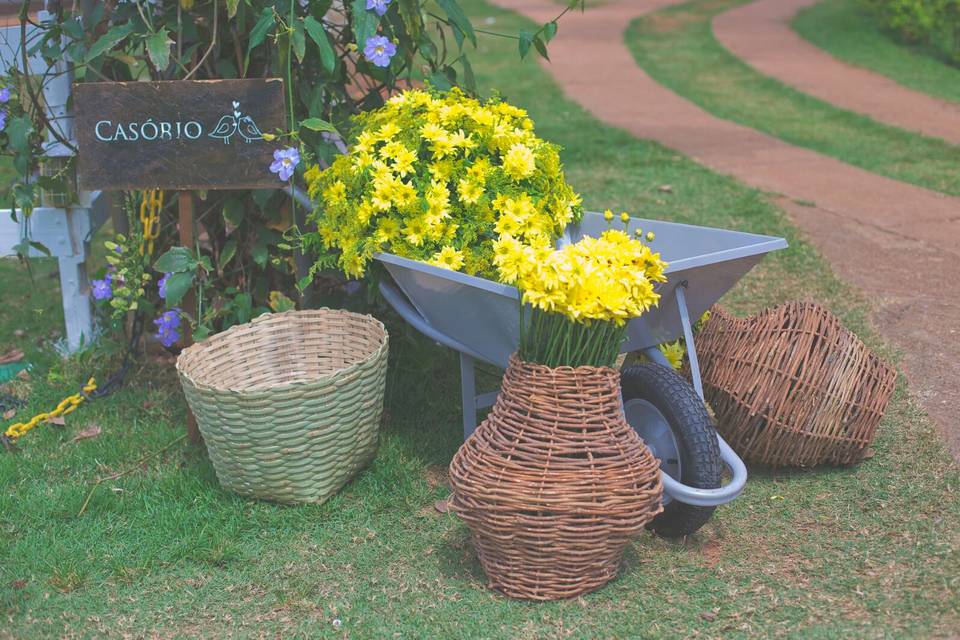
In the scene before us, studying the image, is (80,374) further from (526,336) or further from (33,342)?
(526,336)

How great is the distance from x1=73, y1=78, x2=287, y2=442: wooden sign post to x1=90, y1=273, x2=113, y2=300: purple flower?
2.18 ft

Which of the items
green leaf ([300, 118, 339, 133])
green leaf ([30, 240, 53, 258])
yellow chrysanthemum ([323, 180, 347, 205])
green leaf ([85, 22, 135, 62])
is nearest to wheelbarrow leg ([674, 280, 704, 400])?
yellow chrysanthemum ([323, 180, 347, 205])

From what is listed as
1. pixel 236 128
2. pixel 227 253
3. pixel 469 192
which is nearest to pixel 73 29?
pixel 236 128

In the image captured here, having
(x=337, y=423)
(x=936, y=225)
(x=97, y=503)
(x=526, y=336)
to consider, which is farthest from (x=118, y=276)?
(x=936, y=225)

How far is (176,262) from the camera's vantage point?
3.67 m

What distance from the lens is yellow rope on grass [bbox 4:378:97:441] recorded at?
3932 mm

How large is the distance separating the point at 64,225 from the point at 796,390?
9.29ft

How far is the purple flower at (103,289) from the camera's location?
13.5 feet

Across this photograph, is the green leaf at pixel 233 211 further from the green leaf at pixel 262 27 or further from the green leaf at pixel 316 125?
the green leaf at pixel 262 27

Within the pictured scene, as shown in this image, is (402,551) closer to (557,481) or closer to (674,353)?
(557,481)

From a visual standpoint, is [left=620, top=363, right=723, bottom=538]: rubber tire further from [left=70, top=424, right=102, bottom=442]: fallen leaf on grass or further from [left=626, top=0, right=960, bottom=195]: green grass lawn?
[left=626, top=0, right=960, bottom=195]: green grass lawn

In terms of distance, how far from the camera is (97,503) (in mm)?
3486

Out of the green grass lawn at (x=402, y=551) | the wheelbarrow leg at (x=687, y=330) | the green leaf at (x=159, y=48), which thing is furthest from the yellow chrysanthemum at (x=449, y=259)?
the green leaf at (x=159, y=48)

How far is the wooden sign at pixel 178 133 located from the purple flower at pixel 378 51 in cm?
31
